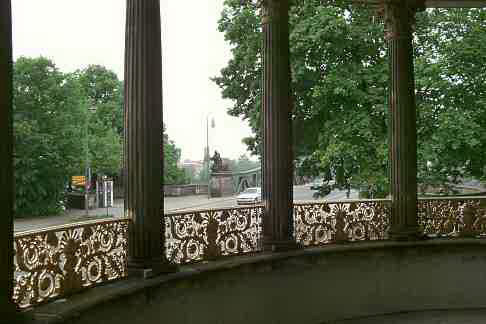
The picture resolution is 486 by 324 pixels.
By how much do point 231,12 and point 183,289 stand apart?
1795 centimetres

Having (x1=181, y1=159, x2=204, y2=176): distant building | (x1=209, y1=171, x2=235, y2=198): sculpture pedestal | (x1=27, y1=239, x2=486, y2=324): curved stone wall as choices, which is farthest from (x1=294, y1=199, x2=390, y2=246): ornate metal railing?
(x1=181, y1=159, x2=204, y2=176): distant building

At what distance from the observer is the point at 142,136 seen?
707 centimetres

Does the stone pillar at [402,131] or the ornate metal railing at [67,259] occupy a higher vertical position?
the stone pillar at [402,131]

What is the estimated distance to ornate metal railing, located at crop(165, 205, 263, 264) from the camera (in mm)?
8078

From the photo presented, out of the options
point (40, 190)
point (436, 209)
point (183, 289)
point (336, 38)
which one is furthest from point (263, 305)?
point (40, 190)

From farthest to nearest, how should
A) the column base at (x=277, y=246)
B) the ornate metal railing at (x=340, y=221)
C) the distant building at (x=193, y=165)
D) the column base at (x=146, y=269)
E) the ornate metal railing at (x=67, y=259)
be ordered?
the distant building at (x=193, y=165)
the ornate metal railing at (x=340, y=221)
the column base at (x=277, y=246)
the column base at (x=146, y=269)
the ornate metal railing at (x=67, y=259)

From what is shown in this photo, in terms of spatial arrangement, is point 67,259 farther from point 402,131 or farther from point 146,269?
point 402,131

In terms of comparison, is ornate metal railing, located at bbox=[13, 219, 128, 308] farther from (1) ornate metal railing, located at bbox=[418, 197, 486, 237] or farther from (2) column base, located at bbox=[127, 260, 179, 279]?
(1) ornate metal railing, located at bbox=[418, 197, 486, 237]

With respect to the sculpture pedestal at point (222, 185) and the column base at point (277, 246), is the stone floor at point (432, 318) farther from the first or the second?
the sculpture pedestal at point (222, 185)

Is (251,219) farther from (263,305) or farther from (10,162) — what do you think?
(10,162)

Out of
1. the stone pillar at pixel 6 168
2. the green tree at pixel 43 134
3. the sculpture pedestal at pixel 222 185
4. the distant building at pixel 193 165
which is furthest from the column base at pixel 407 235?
the distant building at pixel 193 165

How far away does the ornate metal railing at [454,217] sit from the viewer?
36.1 ft

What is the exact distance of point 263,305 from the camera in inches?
344

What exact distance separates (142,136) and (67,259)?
1969mm
